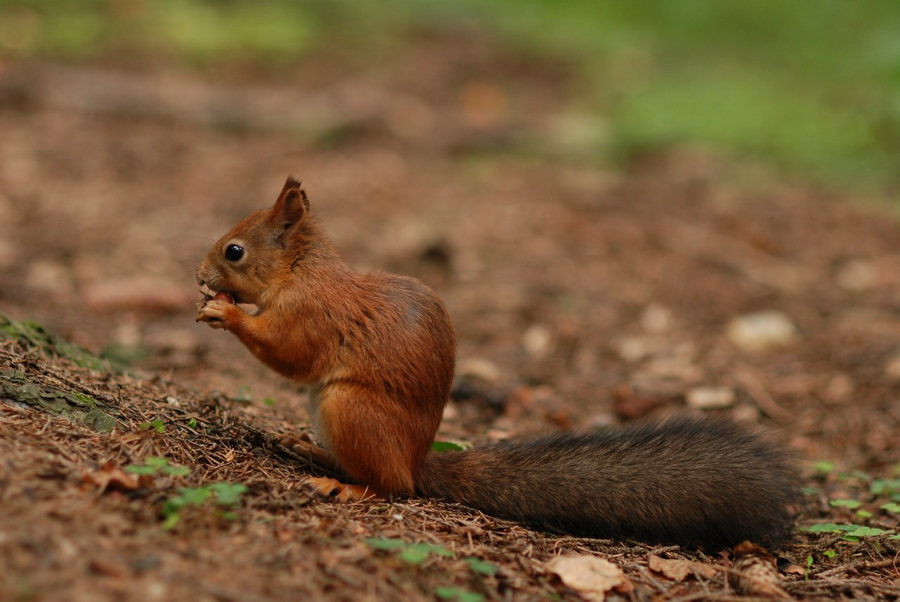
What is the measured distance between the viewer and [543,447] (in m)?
2.88

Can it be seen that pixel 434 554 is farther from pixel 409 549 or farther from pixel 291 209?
pixel 291 209

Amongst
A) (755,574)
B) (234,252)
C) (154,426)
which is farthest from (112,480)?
(755,574)

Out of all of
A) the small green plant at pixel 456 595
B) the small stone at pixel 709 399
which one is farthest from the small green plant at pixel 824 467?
the small green plant at pixel 456 595

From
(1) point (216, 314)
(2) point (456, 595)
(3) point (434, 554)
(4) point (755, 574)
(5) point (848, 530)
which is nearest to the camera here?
(2) point (456, 595)

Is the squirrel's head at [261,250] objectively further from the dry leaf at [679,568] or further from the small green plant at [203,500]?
the dry leaf at [679,568]

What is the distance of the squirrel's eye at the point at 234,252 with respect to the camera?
310 cm

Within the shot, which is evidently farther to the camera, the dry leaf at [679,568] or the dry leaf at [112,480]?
the dry leaf at [679,568]

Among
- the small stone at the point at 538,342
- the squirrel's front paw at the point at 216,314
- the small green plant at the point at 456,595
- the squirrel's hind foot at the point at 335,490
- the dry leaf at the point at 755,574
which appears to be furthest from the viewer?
the small stone at the point at 538,342

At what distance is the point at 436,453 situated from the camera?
3084mm

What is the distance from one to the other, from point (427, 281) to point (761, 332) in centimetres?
222

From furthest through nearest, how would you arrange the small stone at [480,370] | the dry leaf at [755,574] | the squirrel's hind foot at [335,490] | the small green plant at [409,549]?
1. the small stone at [480,370]
2. the squirrel's hind foot at [335,490]
3. the dry leaf at [755,574]
4. the small green plant at [409,549]

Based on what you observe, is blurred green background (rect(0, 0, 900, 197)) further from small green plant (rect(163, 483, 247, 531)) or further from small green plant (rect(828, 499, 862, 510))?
small green plant (rect(163, 483, 247, 531))

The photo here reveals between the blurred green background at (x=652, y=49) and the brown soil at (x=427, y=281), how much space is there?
67cm

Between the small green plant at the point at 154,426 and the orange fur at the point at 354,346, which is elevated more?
the orange fur at the point at 354,346
